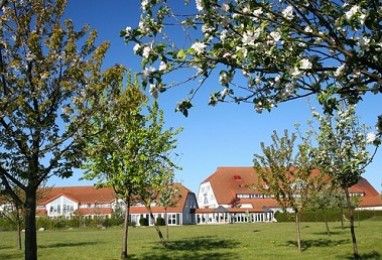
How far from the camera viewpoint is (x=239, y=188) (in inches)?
3595

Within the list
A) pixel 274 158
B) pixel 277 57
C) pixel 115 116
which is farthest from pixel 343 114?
pixel 277 57

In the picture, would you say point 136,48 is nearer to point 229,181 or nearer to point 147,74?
point 147,74

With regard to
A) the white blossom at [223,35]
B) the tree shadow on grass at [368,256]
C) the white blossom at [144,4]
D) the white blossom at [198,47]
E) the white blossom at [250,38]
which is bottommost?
the tree shadow on grass at [368,256]

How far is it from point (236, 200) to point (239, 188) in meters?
3.10

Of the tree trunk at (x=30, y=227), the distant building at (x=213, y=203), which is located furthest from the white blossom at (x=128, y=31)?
the distant building at (x=213, y=203)

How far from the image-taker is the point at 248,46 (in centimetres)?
440

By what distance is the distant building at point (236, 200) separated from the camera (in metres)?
86.4

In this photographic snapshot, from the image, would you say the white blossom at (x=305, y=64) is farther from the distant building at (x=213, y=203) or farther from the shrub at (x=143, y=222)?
the shrub at (x=143, y=222)

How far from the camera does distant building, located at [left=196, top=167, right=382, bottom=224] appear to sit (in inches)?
3403

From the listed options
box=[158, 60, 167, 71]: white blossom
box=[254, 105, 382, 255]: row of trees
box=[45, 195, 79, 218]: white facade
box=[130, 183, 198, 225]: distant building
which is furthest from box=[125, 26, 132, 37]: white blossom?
box=[45, 195, 79, 218]: white facade

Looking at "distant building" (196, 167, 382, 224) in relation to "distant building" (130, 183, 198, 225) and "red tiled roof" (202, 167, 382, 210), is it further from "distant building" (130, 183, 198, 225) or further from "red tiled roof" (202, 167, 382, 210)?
"distant building" (130, 183, 198, 225)

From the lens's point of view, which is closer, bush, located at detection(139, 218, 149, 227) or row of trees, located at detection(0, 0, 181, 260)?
row of trees, located at detection(0, 0, 181, 260)

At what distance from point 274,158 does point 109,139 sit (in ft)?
29.1

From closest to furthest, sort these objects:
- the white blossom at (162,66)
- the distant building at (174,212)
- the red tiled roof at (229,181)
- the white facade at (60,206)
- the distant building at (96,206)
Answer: the white blossom at (162,66), the distant building at (174,212), the distant building at (96,206), the red tiled roof at (229,181), the white facade at (60,206)
